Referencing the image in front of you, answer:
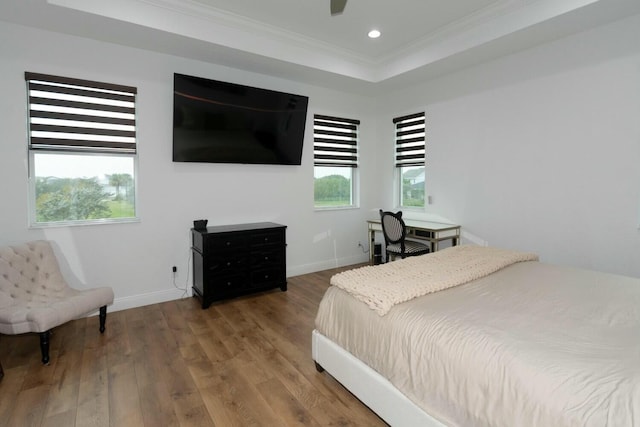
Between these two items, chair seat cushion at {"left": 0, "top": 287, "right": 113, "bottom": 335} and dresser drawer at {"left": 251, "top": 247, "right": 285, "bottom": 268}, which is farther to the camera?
dresser drawer at {"left": 251, "top": 247, "right": 285, "bottom": 268}

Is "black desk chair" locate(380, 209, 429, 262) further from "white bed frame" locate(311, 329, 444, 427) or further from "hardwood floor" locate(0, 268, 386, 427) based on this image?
"white bed frame" locate(311, 329, 444, 427)

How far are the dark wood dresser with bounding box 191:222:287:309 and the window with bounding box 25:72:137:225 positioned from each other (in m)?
0.87

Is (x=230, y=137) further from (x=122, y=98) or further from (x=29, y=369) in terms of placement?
(x=29, y=369)

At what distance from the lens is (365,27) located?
366 centimetres

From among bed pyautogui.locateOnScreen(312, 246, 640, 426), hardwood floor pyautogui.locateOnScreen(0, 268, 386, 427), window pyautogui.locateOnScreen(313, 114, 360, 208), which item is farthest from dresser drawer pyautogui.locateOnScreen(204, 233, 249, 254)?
bed pyautogui.locateOnScreen(312, 246, 640, 426)

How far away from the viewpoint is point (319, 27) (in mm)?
3643

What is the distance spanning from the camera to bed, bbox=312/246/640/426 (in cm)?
113

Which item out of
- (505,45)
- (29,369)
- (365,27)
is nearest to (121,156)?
(29,369)

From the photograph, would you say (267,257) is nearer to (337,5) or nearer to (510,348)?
(337,5)

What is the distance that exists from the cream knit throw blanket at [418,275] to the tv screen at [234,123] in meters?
2.42

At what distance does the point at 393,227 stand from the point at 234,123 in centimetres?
229

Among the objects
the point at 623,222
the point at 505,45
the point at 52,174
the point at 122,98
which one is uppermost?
the point at 505,45

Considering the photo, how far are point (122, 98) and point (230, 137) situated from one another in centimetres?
114

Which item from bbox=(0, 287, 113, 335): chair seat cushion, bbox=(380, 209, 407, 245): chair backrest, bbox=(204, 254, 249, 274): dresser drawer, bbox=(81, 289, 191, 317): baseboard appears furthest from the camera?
bbox=(380, 209, 407, 245): chair backrest
